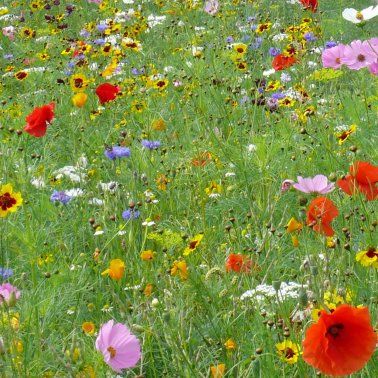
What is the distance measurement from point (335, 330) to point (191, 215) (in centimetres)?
153

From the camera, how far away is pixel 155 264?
2.27 metres

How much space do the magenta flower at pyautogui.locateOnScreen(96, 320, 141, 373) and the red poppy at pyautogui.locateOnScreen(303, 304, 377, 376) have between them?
1.22 feet

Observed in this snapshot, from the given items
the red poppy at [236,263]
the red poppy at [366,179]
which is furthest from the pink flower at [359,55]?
the red poppy at [236,263]

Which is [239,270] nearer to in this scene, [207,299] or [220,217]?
[207,299]

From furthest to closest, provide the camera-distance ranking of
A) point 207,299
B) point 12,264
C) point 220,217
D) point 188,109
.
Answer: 1. point 188,109
2. point 220,217
3. point 12,264
4. point 207,299

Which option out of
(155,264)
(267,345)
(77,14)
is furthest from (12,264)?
(77,14)

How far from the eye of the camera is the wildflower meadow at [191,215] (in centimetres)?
154

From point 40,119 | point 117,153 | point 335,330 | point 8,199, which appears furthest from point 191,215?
point 335,330

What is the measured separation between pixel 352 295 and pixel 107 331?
0.60 meters

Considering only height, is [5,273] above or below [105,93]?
above

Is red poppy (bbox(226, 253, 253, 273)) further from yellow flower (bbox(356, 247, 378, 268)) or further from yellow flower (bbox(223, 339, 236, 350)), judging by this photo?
yellow flower (bbox(356, 247, 378, 268))

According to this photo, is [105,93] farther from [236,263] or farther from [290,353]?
[290,353]

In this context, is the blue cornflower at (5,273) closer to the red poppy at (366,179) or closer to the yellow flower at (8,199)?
the yellow flower at (8,199)

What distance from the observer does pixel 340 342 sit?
1.17m
